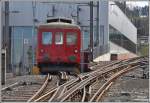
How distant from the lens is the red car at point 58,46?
754 inches

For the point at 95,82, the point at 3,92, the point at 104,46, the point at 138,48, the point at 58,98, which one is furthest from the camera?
the point at 138,48

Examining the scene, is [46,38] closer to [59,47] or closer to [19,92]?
[59,47]

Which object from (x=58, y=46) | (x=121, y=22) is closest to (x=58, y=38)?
(x=58, y=46)

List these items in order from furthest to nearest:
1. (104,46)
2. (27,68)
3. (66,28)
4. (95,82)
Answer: (104,46) → (27,68) → (66,28) → (95,82)

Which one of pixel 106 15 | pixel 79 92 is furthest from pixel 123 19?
pixel 79 92

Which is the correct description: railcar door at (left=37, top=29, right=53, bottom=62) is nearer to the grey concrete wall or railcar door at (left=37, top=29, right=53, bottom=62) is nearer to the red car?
the red car

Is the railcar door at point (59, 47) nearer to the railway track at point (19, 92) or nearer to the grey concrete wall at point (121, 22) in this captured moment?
the railway track at point (19, 92)

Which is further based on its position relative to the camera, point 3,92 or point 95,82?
point 95,82

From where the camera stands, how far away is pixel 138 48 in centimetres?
4397

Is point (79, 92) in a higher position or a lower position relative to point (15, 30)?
lower

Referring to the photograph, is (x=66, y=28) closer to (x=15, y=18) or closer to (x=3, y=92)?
(x=3, y=92)

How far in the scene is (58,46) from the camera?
19.6 meters

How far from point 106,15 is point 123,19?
565 cm

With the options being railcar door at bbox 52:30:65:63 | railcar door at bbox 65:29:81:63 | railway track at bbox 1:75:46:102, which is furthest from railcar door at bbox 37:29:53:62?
railway track at bbox 1:75:46:102
